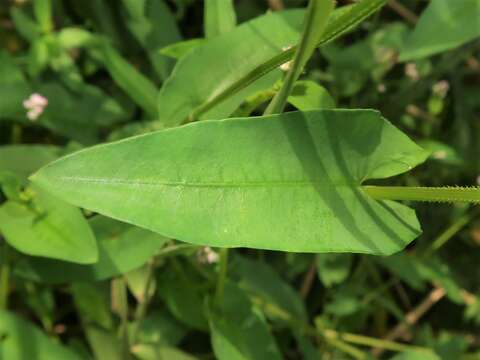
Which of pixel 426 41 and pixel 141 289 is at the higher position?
pixel 426 41

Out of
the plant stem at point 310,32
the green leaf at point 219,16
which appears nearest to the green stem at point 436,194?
the plant stem at point 310,32

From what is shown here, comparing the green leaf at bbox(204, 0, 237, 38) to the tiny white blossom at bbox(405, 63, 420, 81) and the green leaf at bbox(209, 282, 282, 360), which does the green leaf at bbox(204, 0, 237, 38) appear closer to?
the green leaf at bbox(209, 282, 282, 360)

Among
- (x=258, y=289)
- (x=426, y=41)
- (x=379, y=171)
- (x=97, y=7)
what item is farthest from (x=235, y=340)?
(x=97, y=7)

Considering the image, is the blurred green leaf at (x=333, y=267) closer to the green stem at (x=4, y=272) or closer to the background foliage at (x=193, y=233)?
the background foliage at (x=193, y=233)

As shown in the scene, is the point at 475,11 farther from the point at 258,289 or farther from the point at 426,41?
the point at 258,289

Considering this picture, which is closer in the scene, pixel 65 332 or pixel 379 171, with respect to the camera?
pixel 379 171

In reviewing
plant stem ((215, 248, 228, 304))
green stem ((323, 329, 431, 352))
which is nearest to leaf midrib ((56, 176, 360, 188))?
plant stem ((215, 248, 228, 304))

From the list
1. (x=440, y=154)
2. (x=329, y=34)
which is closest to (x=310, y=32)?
(x=329, y=34)
